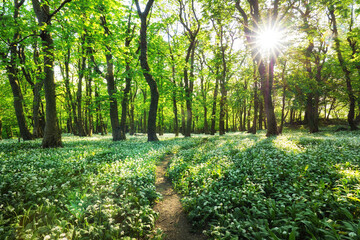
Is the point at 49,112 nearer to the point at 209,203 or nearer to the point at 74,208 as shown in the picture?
the point at 74,208

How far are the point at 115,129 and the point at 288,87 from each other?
21473 mm

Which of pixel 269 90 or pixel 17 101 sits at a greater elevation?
pixel 269 90

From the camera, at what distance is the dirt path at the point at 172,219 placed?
13.0 feet

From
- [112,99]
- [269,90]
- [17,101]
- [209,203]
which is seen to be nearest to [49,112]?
[17,101]

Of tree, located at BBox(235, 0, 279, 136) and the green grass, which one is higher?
tree, located at BBox(235, 0, 279, 136)

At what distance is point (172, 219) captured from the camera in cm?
464

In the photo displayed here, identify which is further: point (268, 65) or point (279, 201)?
point (268, 65)

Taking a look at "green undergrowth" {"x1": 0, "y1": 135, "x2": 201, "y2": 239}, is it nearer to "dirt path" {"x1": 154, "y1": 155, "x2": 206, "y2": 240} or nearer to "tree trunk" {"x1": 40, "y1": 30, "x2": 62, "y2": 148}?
"dirt path" {"x1": 154, "y1": 155, "x2": 206, "y2": 240}

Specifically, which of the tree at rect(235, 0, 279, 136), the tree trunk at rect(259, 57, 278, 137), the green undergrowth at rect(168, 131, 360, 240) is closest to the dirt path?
the green undergrowth at rect(168, 131, 360, 240)

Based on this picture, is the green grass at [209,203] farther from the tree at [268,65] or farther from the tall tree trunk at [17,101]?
the tall tree trunk at [17,101]

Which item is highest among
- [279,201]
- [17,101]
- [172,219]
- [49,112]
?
[17,101]

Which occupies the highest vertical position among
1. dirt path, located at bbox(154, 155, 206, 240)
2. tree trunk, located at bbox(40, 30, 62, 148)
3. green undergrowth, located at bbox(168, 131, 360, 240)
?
tree trunk, located at bbox(40, 30, 62, 148)

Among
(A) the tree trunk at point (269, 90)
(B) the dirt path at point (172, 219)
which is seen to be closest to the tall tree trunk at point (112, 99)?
(B) the dirt path at point (172, 219)

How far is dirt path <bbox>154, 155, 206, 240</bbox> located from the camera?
3.97 m
